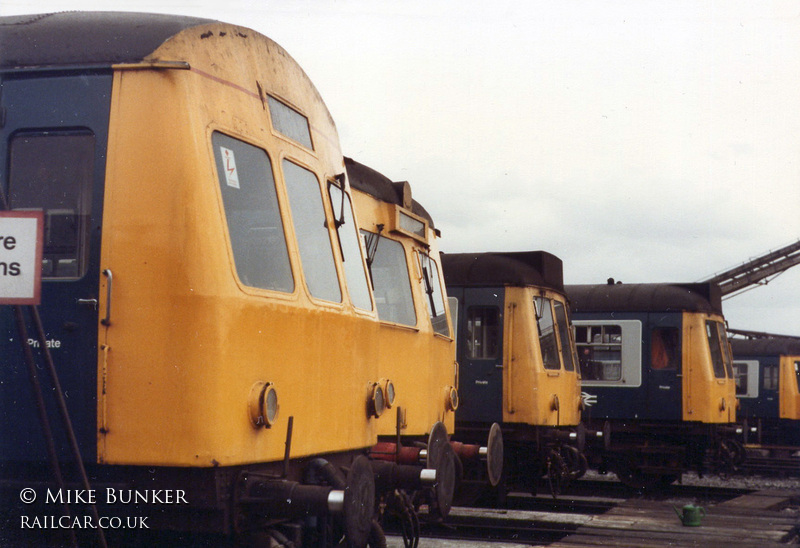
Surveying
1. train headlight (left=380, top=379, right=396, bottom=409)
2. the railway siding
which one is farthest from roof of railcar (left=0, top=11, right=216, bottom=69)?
the railway siding

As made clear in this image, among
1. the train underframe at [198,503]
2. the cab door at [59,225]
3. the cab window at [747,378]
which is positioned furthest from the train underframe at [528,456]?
the cab window at [747,378]

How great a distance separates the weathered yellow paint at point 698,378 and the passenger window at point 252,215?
1299 centimetres

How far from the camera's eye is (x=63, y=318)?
12.9 feet

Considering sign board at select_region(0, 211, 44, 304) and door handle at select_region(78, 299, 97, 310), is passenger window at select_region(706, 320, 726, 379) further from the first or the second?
sign board at select_region(0, 211, 44, 304)

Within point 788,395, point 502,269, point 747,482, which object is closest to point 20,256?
point 502,269

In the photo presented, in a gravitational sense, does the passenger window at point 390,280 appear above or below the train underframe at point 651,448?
above

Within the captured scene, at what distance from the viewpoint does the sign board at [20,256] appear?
3.45m

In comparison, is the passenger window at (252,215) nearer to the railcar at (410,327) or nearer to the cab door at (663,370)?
the railcar at (410,327)

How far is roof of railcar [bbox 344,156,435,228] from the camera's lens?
25.2ft

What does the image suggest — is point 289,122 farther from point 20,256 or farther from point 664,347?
point 664,347

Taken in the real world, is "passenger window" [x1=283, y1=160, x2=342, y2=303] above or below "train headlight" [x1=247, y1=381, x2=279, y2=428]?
above

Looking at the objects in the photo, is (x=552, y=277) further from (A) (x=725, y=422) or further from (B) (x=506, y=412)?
(A) (x=725, y=422)

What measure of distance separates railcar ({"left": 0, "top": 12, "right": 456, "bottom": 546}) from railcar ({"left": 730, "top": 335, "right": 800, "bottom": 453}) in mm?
23635

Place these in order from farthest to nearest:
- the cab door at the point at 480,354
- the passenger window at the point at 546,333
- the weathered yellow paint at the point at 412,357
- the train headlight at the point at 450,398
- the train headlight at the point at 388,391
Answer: the passenger window at the point at 546,333
the cab door at the point at 480,354
the train headlight at the point at 450,398
the weathered yellow paint at the point at 412,357
the train headlight at the point at 388,391
